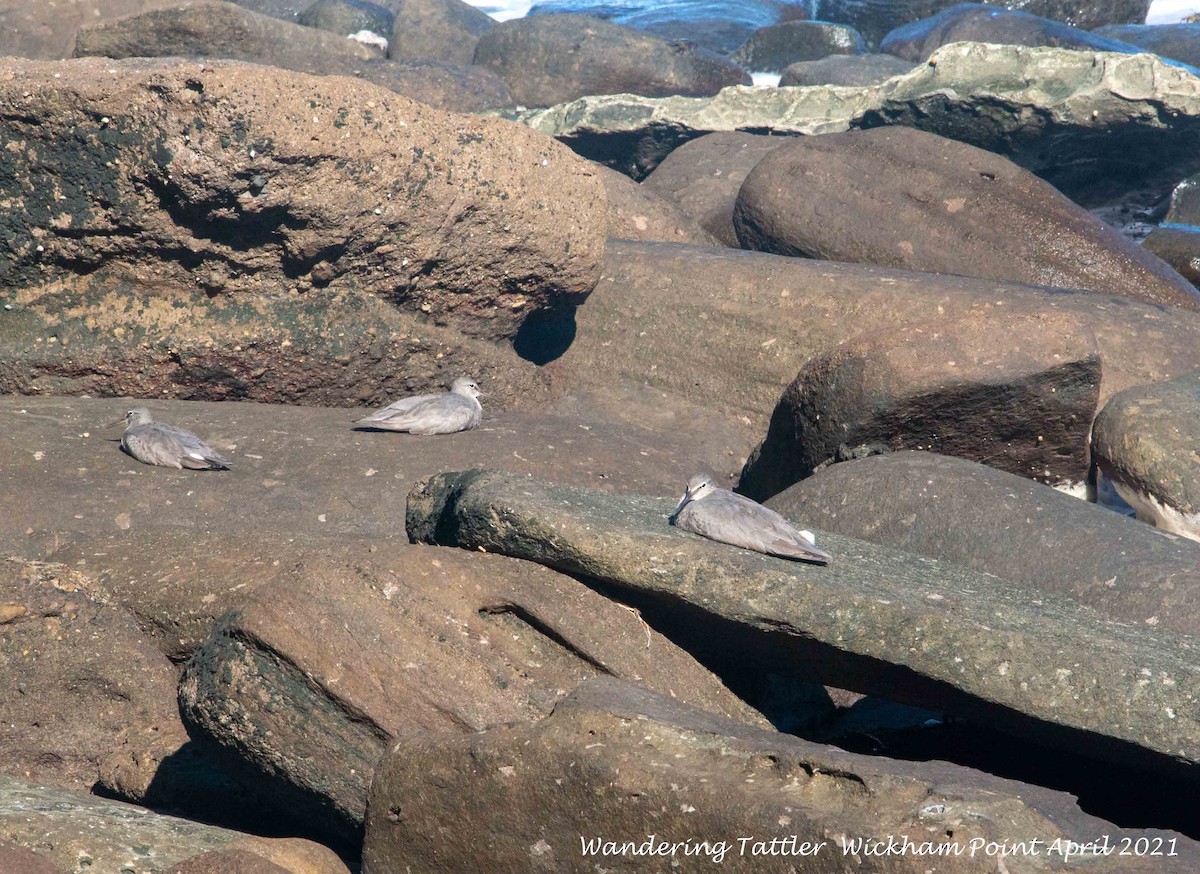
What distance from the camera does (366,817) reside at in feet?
10.9

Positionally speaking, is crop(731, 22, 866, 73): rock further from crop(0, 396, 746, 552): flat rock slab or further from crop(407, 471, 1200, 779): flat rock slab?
crop(407, 471, 1200, 779): flat rock slab

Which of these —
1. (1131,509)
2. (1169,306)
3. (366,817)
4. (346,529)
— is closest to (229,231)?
(346,529)

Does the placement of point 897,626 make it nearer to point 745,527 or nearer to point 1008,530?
point 745,527

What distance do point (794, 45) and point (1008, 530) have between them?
15057 mm

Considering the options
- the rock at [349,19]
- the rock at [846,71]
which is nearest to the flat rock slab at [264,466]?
the rock at [846,71]

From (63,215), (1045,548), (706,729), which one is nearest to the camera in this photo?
(706,729)

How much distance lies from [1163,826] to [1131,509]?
237cm

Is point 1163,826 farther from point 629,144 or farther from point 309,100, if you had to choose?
point 629,144

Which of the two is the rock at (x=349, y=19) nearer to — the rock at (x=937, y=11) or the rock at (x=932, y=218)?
the rock at (x=937, y=11)

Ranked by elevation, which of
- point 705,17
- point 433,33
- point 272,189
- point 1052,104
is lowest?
point 705,17

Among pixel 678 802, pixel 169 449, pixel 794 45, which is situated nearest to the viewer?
pixel 678 802

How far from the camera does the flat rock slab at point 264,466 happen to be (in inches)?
194

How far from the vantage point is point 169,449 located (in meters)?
5.23

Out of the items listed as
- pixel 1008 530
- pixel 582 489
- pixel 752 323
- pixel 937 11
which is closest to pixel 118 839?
pixel 582 489
